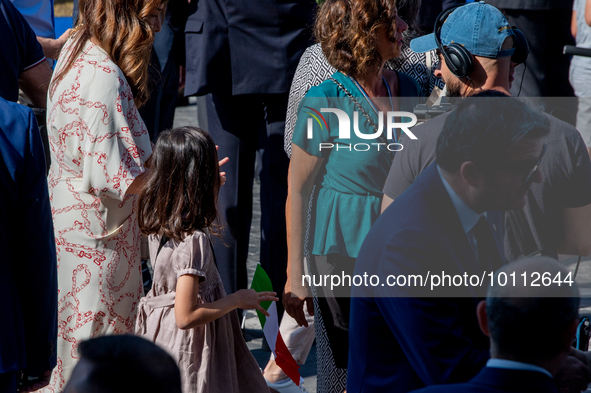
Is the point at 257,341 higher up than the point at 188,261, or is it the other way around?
the point at 188,261

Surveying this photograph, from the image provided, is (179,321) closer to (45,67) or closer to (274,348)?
(274,348)

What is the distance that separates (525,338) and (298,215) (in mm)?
1463

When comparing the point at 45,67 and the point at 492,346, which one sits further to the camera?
the point at 45,67

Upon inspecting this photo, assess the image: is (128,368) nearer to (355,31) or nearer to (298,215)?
(298,215)

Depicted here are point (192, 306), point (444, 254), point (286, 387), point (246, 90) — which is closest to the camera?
point (444, 254)

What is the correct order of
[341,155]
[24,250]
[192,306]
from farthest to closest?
[341,155] < [192,306] < [24,250]

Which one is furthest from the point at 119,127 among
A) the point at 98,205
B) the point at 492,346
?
the point at 492,346

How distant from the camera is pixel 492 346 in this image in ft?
4.26

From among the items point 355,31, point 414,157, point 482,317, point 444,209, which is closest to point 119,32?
point 355,31

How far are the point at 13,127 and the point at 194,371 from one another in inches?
42.5

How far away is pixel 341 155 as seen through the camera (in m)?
2.52

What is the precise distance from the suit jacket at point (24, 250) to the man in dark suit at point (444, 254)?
98 cm

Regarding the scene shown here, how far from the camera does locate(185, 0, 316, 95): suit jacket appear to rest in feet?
12.2

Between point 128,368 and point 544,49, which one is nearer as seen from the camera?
point 128,368
